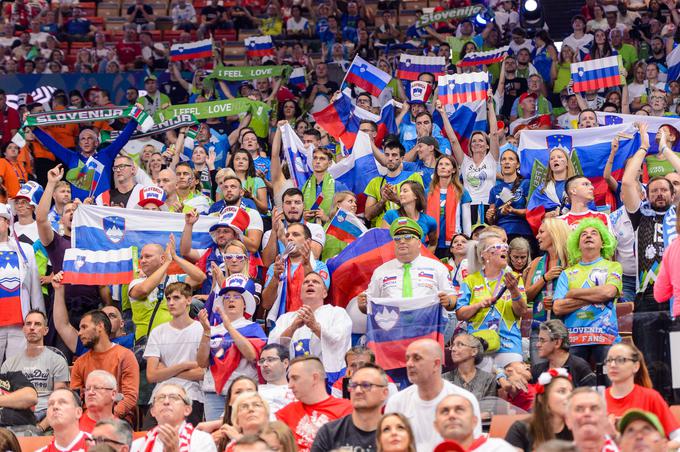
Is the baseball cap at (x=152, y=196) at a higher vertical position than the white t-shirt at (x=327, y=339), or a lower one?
higher

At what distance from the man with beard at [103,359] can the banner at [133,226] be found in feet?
7.34

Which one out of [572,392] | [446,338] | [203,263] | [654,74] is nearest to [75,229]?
[203,263]

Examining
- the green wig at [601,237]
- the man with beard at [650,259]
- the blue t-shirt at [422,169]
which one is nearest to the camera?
the man with beard at [650,259]

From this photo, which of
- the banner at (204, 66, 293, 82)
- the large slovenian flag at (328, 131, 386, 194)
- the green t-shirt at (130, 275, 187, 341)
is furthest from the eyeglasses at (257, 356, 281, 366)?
the banner at (204, 66, 293, 82)

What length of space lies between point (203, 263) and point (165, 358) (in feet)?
7.74

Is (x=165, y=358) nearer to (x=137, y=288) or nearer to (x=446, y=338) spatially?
(x=137, y=288)

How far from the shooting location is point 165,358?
35.0ft

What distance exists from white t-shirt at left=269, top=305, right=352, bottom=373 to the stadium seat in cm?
172

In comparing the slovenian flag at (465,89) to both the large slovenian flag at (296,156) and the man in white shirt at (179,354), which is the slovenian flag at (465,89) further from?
the man in white shirt at (179,354)

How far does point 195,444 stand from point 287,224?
4109 millimetres

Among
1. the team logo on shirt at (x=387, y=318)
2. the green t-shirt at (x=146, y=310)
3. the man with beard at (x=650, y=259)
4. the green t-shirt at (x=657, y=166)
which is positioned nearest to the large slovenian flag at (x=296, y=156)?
the green t-shirt at (x=146, y=310)

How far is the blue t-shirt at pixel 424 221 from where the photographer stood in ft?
41.5

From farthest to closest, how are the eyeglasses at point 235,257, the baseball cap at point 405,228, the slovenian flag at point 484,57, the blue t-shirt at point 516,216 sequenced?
the slovenian flag at point 484,57, the blue t-shirt at point 516,216, the eyeglasses at point 235,257, the baseball cap at point 405,228

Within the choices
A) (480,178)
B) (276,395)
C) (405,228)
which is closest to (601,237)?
(405,228)
